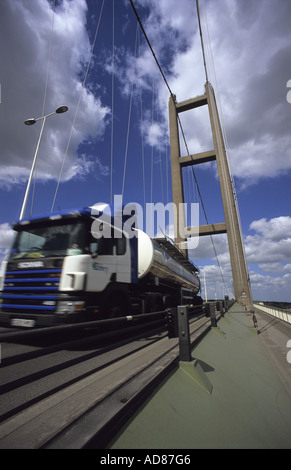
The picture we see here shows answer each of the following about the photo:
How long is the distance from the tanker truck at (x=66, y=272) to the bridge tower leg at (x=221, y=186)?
2612cm

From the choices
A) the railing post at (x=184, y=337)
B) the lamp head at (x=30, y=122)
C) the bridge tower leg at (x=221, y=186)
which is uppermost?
the bridge tower leg at (x=221, y=186)

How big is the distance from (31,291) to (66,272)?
88 cm

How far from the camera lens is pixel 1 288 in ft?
15.5

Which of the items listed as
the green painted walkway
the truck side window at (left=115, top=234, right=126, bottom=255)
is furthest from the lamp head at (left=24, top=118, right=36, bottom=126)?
the green painted walkway

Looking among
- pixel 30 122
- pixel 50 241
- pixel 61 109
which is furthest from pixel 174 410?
pixel 30 122

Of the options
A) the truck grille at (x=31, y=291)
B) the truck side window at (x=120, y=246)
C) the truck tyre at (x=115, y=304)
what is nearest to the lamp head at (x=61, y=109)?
the truck side window at (x=120, y=246)

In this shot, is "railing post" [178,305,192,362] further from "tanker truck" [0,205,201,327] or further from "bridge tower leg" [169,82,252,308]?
"bridge tower leg" [169,82,252,308]

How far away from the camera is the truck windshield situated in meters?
4.68

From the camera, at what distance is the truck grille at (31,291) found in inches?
166

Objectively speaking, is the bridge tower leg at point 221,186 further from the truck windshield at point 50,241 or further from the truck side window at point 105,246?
the truck windshield at point 50,241

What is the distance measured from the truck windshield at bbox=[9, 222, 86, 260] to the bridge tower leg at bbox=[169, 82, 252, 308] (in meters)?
27.1

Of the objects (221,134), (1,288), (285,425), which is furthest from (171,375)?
(221,134)
